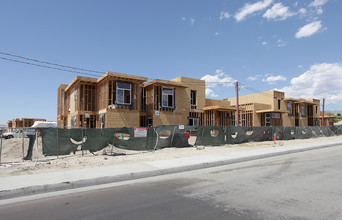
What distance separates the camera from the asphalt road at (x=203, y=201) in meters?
4.70

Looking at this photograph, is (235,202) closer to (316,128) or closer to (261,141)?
(261,141)

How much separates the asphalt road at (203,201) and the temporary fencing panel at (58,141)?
5.63 meters

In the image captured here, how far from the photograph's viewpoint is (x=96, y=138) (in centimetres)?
1269

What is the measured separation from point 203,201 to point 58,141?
346 inches

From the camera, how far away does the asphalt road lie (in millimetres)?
4699

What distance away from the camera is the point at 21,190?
6586 millimetres

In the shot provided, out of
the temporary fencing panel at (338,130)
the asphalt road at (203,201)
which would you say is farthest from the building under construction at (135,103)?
the temporary fencing panel at (338,130)

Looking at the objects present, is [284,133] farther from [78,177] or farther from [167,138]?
[78,177]

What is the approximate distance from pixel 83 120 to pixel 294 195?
22126mm

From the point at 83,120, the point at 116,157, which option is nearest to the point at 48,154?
the point at 116,157

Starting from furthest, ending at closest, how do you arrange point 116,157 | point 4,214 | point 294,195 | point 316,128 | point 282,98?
point 282,98, point 316,128, point 116,157, point 294,195, point 4,214

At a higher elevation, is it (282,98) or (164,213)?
(282,98)

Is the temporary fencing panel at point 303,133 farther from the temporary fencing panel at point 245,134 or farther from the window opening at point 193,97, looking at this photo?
the window opening at point 193,97

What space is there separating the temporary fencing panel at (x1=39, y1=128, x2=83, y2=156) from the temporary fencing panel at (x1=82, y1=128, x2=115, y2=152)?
1.19 ft
